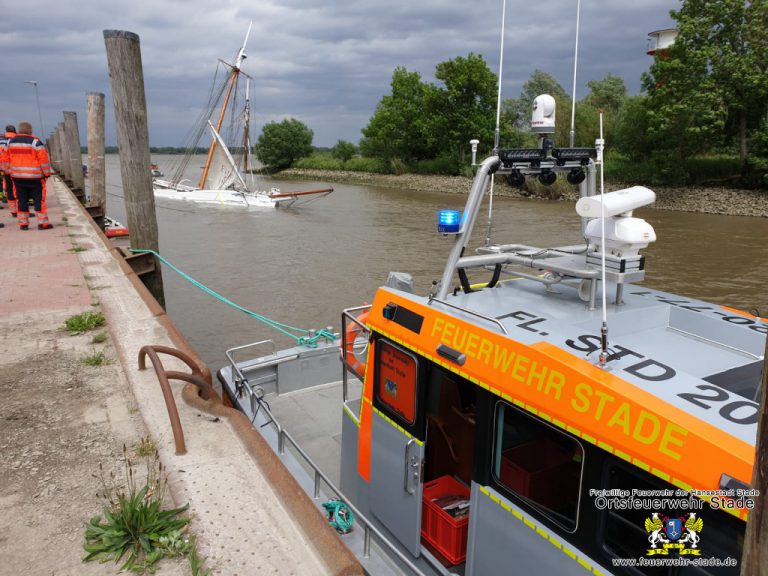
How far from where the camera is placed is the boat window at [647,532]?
2012mm

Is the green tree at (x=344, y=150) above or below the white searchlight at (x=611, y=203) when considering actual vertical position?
above

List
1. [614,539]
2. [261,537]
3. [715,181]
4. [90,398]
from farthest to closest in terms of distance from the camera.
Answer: [715,181] → [90,398] → [261,537] → [614,539]

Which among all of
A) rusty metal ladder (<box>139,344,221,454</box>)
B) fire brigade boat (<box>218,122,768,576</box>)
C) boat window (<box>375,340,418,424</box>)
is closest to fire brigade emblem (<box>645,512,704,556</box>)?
fire brigade boat (<box>218,122,768,576</box>)

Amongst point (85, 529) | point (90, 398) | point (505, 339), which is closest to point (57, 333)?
point (90, 398)

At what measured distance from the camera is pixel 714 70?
3167cm

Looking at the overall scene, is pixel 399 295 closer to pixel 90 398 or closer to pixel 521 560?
pixel 521 560

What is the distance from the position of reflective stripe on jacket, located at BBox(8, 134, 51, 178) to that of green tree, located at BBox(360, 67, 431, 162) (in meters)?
51.1

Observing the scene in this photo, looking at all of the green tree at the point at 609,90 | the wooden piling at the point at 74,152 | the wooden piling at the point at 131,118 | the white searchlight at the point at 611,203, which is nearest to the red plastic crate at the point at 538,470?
the white searchlight at the point at 611,203

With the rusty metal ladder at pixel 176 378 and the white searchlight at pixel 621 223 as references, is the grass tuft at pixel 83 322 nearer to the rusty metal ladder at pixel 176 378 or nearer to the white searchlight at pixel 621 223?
the rusty metal ladder at pixel 176 378

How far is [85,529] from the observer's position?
2.96 metres

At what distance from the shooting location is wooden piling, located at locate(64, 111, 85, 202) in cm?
2110

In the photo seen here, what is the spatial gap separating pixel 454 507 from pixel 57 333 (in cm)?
431

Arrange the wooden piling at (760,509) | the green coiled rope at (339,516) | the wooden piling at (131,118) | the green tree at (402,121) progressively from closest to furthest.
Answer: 1. the wooden piling at (760,509)
2. the green coiled rope at (339,516)
3. the wooden piling at (131,118)
4. the green tree at (402,121)

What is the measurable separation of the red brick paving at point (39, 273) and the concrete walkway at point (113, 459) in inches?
11.2
